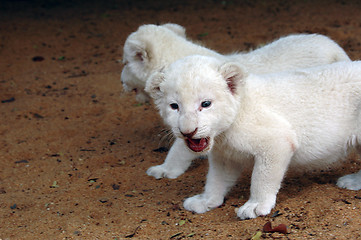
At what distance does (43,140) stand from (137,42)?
223 centimetres

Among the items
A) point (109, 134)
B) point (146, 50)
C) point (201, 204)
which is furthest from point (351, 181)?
point (109, 134)

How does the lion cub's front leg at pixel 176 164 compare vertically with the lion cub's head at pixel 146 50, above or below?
below

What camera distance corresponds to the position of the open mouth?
439 cm

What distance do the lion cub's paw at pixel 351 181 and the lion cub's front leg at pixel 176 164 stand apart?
177cm

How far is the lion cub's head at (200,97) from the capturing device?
4.28 m

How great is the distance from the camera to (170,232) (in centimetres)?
467

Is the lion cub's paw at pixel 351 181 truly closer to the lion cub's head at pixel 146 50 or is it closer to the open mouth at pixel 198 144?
the open mouth at pixel 198 144

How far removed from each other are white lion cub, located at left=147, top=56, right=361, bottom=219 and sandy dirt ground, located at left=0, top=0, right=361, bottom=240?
0.38 m

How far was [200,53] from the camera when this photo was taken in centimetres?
625

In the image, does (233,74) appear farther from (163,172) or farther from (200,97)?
(163,172)

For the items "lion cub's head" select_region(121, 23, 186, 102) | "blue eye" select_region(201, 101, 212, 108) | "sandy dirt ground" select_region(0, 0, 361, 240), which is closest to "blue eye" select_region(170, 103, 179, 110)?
"blue eye" select_region(201, 101, 212, 108)

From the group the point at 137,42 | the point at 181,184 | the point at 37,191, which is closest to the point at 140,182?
the point at 181,184

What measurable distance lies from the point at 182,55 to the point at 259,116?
72.8 inches

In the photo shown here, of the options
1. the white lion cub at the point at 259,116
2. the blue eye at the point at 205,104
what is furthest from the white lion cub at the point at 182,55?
the blue eye at the point at 205,104
